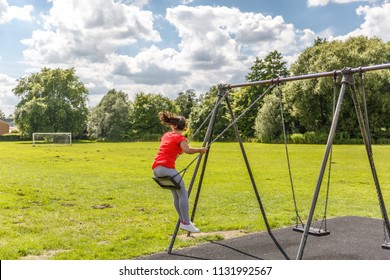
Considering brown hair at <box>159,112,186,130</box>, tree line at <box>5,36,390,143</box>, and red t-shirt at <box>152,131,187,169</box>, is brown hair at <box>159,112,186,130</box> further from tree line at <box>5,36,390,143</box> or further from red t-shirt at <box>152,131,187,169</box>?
tree line at <box>5,36,390,143</box>

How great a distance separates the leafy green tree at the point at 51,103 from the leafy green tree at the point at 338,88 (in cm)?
3772

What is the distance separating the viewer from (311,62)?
5419 cm

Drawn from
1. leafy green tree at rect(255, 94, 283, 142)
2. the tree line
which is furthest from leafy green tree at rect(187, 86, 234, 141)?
leafy green tree at rect(255, 94, 283, 142)

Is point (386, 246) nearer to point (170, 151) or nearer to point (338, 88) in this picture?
point (170, 151)

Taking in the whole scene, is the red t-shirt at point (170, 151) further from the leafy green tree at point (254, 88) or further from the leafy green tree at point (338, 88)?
the leafy green tree at point (254, 88)

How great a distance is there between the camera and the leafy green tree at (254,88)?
205ft

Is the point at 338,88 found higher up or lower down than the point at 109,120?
higher up

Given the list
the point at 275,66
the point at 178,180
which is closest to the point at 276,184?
the point at 178,180

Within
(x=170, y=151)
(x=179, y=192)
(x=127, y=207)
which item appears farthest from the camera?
(x=127, y=207)

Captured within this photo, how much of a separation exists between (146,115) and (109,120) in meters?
6.02

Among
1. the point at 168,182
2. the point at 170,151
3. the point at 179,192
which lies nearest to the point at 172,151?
the point at 170,151

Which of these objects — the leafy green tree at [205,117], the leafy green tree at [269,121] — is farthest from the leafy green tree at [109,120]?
the leafy green tree at [269,121]

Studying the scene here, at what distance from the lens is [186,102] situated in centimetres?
9475
